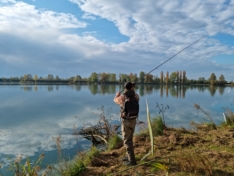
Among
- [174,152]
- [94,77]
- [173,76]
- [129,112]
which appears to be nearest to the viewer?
[129,112]

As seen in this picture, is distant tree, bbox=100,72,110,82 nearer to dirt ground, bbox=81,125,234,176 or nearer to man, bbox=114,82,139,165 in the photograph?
dirt ground, bbox=81,125,234,176

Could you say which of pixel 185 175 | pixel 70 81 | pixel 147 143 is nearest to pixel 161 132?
pixel 147 143

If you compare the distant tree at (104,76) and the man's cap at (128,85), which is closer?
the man's cap at (128,85)

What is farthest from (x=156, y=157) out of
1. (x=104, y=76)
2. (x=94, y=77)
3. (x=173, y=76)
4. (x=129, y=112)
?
(x=94, y=77)

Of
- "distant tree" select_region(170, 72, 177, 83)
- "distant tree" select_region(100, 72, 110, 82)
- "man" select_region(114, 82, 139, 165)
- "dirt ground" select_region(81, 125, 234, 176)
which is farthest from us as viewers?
"distant tree" select_region(100, 72, 110, 82)

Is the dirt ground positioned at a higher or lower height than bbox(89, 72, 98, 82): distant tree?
lower

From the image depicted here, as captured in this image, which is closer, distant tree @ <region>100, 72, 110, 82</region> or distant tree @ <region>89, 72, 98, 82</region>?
distant tree @ <region>100, 72, 110, 82</region>

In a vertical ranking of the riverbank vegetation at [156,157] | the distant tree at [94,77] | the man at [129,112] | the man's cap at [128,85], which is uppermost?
the distant tree at [94,77]

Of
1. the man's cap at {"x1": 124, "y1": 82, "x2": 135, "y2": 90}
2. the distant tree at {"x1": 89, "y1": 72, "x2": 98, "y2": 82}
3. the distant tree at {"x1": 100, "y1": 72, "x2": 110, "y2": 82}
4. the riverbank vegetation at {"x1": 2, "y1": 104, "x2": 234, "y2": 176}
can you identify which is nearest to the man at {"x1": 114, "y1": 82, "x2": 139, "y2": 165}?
the man's cap at {"x1": 124, "y1": 82, "x2": 135, "y2": 90}

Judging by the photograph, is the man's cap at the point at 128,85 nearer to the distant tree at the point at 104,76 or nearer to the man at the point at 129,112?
the man at the point at 129,112

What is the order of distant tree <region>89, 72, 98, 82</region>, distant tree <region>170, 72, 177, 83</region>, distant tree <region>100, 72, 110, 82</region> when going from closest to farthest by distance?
distant tree <region>170, 72, 177, 83</region>
distant tree <region>100, 72, 110, 82</region>
distant tree <region>89, 72, 98, 82</region>

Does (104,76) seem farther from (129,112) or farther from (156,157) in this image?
(129,112)

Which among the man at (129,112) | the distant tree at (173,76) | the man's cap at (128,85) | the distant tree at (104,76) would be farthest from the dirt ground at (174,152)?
the distant tree at (104,76)

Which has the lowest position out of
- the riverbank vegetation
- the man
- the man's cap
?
the riverbank vegetation
